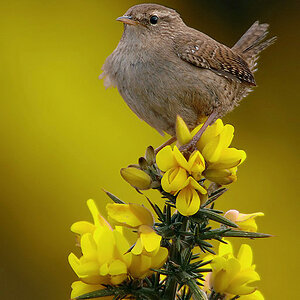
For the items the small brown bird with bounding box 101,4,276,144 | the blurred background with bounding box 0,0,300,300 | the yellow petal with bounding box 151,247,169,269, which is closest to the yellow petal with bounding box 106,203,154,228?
the yellow petal with bounding box 151,247,169,269

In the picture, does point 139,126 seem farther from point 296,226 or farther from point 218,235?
point 218,235

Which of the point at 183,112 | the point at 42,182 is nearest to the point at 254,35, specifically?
the point at 183,112

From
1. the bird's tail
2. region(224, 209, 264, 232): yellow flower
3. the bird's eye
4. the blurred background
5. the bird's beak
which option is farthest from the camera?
the blurred background

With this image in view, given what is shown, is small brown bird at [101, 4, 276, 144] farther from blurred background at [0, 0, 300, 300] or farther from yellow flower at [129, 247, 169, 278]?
blurred background at [0, 0, 300, 300]

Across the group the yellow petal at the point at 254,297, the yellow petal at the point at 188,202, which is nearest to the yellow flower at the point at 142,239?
the yellow petal at the point at 188,202

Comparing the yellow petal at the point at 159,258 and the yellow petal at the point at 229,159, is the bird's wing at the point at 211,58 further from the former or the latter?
the yellow petal at the point at 159,258

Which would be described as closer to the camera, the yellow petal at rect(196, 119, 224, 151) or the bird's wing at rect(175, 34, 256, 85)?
the yellow petal at rect(196, 119, 224, 151)
